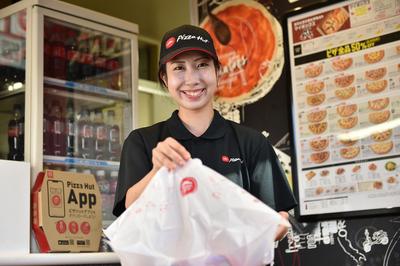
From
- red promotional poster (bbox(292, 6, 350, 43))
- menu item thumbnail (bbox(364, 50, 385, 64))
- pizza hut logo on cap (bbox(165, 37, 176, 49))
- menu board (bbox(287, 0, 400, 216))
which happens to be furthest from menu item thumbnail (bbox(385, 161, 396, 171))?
pizza hut logo on cap (bbox(165, 37, 176, 49))

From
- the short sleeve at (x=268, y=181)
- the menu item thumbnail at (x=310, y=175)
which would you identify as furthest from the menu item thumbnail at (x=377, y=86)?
the short sleeve at (x=268, y=181)

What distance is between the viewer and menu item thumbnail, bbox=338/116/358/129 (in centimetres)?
298

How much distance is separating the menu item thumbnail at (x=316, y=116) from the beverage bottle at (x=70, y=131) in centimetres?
144

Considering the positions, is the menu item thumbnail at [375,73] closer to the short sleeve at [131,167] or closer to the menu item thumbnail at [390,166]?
the menu item thumbnail at [390,166]

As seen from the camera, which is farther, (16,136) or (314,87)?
(16,136)

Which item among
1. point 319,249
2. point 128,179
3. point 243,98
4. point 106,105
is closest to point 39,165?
point 106,105

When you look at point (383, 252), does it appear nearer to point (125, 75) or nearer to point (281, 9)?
point (281, 9)

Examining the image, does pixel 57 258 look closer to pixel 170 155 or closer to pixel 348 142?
pixel 348 142

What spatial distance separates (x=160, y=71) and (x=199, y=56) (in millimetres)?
153

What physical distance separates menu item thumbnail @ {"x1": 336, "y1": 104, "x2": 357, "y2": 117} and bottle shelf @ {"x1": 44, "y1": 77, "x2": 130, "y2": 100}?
1.43 meters

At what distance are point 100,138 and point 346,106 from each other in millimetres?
1594

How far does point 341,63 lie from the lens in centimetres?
307

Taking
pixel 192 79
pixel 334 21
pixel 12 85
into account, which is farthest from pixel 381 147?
pixel 12 85

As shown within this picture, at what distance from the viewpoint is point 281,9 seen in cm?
337
